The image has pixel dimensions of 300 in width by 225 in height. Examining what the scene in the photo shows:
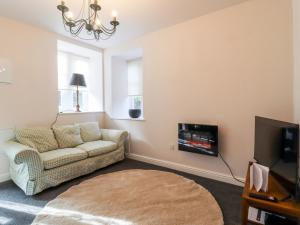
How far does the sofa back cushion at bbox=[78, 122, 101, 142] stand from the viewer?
339cm

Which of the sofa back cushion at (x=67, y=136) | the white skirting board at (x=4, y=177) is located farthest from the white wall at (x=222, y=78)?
the white skirting board at (x=4, y=177)

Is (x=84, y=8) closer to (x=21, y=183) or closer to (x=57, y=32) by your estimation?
(x=57, y=32)

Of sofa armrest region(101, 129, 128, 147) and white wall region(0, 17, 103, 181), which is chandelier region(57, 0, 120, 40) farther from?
sofa armrest region(101, 129, 128, 147)

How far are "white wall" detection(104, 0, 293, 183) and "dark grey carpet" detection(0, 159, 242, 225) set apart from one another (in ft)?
0.95

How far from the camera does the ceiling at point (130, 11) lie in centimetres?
235

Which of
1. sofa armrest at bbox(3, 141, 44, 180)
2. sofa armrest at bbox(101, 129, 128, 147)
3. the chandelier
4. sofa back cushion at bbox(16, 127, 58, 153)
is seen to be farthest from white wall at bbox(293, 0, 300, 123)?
sofa back cushion at bbox(16, 127, 58, 153)

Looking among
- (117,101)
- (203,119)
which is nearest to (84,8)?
(117,101)

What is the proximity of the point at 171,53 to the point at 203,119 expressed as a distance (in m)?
1.28

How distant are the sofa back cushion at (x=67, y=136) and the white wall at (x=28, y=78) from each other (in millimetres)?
388

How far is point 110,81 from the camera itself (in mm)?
4074

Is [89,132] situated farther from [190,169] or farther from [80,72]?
[190,169]

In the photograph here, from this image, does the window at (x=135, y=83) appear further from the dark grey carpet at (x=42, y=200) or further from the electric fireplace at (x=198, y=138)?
the dark grey carpet at (x=42, y=200)

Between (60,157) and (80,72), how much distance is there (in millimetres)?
2421

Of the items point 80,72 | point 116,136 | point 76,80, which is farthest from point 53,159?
point 80,72
